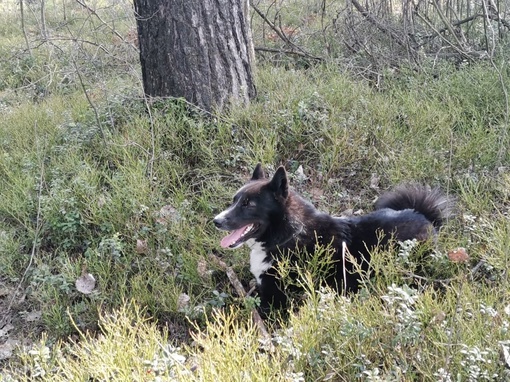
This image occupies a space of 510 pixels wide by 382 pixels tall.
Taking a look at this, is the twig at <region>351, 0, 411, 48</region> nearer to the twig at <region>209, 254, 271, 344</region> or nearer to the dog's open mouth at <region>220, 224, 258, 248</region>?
the dog's open mouth at <region>220, 224, 258, 248</region>

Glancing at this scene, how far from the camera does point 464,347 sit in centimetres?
206

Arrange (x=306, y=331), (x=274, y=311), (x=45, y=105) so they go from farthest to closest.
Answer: (x=45, y=105) → (x=274, y=311) → (x=306, y=331)

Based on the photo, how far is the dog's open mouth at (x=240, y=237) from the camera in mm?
A: 3160

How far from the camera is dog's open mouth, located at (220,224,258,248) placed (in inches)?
124

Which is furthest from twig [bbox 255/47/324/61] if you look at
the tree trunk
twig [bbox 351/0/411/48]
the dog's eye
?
the dog's eye

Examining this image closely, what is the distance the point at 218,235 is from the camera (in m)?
3.57

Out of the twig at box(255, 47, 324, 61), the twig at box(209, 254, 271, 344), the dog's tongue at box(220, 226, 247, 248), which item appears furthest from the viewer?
A: the twig at box(255, 47, 324, 61)

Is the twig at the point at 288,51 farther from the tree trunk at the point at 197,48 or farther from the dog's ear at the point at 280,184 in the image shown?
the dog's ear at the point at 280,184

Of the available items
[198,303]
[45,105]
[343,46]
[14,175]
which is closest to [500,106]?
[343,46]

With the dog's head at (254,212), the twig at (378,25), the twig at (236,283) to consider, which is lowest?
the twig at (236,283)

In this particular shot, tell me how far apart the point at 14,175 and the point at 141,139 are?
109 cm

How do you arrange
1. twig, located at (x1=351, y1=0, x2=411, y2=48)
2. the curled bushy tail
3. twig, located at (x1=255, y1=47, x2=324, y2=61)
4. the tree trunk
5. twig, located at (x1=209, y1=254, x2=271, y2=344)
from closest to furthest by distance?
twig, located at (x1=209, y1=254, x2=271, y2=344) → the curled bushy tail → the tree trunk → twig, located at (x1=351, y1=0, x2=411, y2=48) → twig, located at (x1=255, y1=47, x2=324, y2=61)

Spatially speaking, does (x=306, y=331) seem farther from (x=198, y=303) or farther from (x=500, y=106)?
(x=500, y=106)

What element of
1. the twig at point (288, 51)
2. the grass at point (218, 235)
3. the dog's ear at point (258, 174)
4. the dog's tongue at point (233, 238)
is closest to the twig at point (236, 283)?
the grass at point (218, 235)
